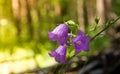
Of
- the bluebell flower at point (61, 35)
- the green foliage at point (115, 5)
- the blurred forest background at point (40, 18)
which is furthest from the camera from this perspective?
the green foliage at point (115, 5)

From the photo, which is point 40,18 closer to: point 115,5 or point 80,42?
point 115,5

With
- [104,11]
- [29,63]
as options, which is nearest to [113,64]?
[29,63]

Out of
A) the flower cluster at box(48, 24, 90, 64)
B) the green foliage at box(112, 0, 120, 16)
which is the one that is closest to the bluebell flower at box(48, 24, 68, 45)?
the flower cluster at box(48, 24, 90, 64)

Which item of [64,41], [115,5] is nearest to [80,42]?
[64,41]

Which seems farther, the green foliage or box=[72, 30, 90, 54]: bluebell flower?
the green foliage

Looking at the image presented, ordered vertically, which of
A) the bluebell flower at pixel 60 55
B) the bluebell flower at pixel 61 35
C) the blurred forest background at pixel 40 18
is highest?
the blurred forest background at pixel 40 18

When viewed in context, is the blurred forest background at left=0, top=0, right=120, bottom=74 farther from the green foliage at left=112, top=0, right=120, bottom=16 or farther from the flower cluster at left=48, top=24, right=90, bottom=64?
the flower cluster at left=48, top=24, right=90, bottom=64

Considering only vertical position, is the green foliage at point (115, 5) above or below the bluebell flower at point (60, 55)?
above

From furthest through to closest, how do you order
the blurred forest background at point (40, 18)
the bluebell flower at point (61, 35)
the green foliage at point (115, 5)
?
the green foliage at point (115, 5), the blurred forest background at point (40, 18), the bluebell flower at point (61, 35)

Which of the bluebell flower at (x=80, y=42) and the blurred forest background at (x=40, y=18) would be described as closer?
the bluebell flower at (x=80, y=42)

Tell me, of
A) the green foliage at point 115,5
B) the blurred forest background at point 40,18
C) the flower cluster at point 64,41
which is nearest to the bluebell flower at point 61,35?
the flower cluster at point 64,41

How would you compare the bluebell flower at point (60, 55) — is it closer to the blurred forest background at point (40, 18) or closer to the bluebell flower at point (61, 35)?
the bluebell flower at point (61, 35)
